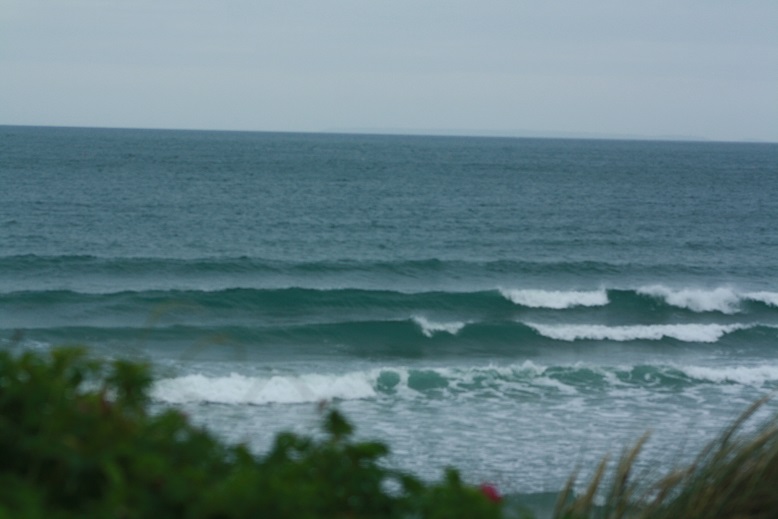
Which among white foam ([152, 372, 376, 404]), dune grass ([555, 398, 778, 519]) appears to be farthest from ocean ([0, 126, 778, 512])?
dune grass ([555, 398, 778, 519])

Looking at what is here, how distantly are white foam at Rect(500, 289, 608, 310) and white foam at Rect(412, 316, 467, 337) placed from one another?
3.26m

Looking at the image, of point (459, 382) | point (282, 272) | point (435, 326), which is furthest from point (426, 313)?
point (459, 382)

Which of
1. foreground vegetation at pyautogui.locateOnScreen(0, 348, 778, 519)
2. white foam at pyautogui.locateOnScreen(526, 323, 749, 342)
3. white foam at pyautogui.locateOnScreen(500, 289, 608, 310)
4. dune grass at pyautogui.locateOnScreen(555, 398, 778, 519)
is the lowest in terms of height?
white foam at pyautogui.locateOnScreen(526, 323, 749, 342)

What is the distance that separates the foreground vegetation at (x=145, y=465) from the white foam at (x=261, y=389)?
1144 cm

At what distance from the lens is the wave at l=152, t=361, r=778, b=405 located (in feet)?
49.9

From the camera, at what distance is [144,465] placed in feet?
7.93

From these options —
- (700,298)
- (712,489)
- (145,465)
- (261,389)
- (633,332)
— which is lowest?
(633,332)

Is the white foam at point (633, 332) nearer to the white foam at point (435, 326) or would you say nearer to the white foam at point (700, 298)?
the white foam at point (435, 326)

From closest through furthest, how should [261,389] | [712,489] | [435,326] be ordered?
[712,489] < [261,389] < [435,326]

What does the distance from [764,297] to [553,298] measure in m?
6.22

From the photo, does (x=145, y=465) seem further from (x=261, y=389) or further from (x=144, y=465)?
(x=261, y=389)

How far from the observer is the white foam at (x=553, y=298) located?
24328 millimetres

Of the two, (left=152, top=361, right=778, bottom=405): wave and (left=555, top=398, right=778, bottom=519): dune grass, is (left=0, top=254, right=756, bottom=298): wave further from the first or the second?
(left=555, top=398, right=778, bottom=519): dune grass

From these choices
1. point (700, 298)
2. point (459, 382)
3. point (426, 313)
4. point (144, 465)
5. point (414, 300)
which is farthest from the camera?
point (700, 298)
